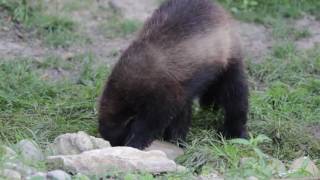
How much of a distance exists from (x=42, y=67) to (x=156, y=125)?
2.68 m

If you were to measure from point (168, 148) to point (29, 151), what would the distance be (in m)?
1.43

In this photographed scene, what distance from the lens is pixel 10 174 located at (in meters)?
5.16

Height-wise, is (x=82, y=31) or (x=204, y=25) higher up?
(x=204, y=25)

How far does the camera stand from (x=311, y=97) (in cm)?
821

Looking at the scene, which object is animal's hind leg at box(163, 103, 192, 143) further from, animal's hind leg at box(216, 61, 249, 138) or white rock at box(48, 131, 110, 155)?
white rock at box(48, 131, 110, 155)

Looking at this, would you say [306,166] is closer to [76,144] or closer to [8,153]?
[76,144]

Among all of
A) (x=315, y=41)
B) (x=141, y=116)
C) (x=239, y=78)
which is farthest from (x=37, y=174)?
(x=315, y=41)

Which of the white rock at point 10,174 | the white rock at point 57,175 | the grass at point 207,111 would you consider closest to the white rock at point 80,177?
the white rock at point 57,175

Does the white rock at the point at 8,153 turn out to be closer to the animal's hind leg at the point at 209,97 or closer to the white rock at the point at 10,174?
the white rock at the point at 10,174

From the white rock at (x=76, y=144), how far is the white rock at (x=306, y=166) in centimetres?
147

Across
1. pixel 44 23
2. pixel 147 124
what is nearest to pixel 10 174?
pixel 147 124

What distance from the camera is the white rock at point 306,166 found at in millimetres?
5990

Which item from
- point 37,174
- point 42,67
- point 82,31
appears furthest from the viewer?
point 82,31

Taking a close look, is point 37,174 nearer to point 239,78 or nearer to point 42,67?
point 239,78
